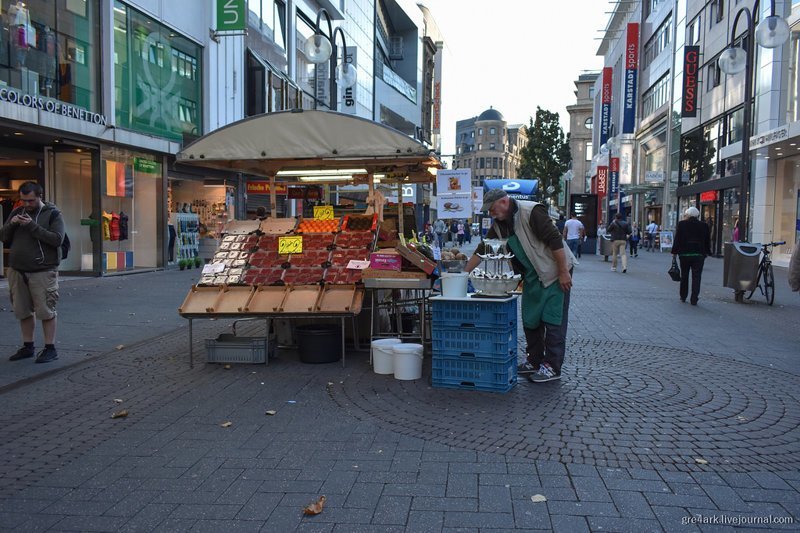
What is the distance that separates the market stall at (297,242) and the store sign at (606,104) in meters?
54.2

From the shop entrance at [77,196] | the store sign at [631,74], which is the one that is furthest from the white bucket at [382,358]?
the store sign at [631,74]

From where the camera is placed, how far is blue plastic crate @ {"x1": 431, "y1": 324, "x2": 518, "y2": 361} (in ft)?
17.7

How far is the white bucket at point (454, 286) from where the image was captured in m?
5.74

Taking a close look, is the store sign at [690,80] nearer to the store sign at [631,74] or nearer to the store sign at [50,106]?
the store sign at [631,74]

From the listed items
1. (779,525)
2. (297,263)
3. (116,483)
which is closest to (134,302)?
(297,263)

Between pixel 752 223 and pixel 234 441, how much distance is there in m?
26.2

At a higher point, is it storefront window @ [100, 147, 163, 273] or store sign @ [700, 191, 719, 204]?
store sign @ [700, 191, 719, 204]

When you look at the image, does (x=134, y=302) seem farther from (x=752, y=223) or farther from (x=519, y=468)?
(x=752, y=223)

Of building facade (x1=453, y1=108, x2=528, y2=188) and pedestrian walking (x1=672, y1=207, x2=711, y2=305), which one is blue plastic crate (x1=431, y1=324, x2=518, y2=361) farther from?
building facade (x1=453, y1=108, x2=528, y2=188)

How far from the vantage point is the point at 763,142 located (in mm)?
21141

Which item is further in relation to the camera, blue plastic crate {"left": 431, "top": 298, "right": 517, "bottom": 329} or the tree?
the tree

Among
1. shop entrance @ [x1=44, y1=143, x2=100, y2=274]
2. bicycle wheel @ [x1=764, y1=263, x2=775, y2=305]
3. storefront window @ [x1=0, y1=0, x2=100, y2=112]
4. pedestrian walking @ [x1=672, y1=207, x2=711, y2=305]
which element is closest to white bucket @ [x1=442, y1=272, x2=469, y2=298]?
pedestrian walking @ [x1=672, y1=207, x2=711, y2=305]

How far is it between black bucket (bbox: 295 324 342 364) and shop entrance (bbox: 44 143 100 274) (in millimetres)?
11252

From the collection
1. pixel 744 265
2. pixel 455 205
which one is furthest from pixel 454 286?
pixel 455 205
